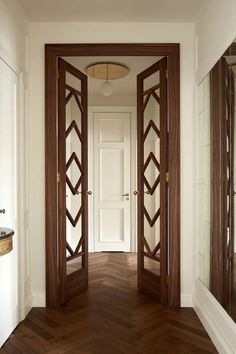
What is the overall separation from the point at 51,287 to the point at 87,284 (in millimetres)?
599

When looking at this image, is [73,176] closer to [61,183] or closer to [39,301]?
[61,183]

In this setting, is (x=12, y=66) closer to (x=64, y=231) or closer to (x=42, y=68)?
(x=42, y=68)

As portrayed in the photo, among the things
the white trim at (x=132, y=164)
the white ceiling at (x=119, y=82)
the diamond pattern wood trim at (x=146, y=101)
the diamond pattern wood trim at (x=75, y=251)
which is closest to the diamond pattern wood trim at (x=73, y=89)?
the white ceiling at (x=119, y=82)

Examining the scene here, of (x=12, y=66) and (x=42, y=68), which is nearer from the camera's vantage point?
(x=12, y=66)

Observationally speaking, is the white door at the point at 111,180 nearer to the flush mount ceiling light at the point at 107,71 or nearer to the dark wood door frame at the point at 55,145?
the flush mount ceiling light at the point at 107,71

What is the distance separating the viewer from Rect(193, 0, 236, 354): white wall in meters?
1.98

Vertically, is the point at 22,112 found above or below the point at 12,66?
below

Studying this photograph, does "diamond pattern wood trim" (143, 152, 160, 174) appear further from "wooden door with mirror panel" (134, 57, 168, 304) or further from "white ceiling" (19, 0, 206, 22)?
"white ceiling" (19, 0, 206, 22)

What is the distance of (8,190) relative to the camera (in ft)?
7.92

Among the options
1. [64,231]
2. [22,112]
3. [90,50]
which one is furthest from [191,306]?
[90,50]

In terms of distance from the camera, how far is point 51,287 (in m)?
2.88
